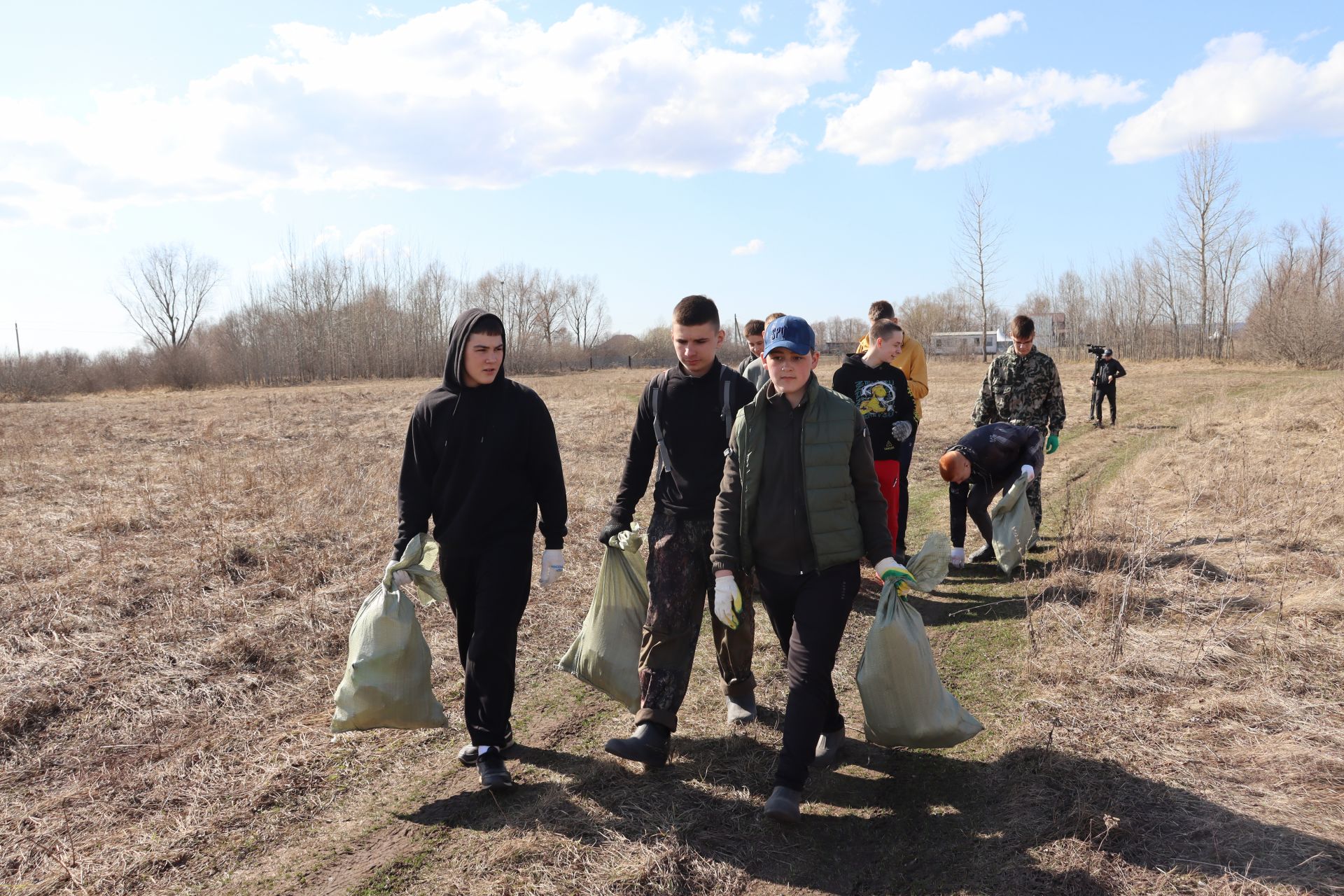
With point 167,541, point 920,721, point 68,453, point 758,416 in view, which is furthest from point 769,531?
point 68,453

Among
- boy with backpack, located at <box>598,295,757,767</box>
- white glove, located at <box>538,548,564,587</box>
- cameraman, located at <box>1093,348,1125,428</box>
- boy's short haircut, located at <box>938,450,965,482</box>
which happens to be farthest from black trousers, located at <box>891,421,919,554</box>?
cameraman, located at <box>1093,348,1125,428</box>

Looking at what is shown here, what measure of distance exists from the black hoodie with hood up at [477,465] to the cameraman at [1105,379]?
14.4 metres

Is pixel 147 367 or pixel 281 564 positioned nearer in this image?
pixel 281 564

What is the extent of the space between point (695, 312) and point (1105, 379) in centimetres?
A: 1468

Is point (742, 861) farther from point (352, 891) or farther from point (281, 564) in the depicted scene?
point (281, 564)

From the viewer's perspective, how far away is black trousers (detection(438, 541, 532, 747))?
140 inches

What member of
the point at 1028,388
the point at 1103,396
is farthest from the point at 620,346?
the point at 1028,388

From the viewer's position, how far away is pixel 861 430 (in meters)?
3.34

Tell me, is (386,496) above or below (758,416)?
below

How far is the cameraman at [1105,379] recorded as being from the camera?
15.6 meters

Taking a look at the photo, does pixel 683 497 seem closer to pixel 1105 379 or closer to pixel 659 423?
pixel 659 423

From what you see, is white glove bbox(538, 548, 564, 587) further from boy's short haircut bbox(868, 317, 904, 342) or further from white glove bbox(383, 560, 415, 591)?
boy's short haircut bbox(868, 317, 904, 342)

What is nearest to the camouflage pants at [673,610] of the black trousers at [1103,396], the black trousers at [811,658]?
the black trousers at [811,658]

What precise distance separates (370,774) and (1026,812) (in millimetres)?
2795
